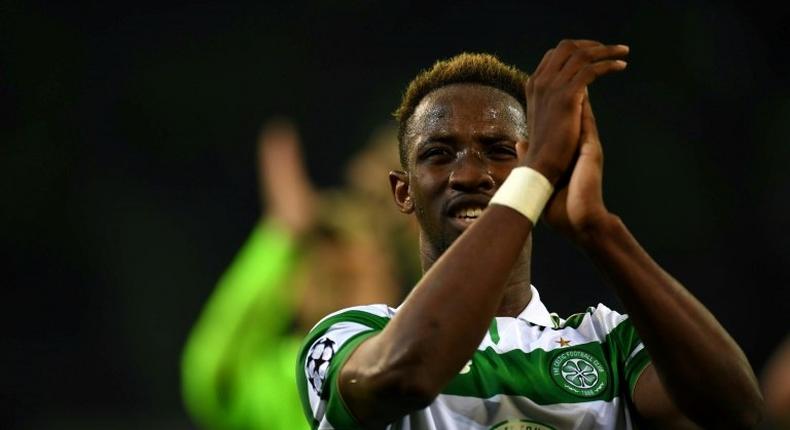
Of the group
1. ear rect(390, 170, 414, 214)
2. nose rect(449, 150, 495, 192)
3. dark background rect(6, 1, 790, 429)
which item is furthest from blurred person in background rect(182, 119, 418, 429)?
nose rect(449, 150, 495, 192)

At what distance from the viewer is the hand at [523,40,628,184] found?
277 cm

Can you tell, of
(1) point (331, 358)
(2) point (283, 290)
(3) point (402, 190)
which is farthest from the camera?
(2) point (283, 290)

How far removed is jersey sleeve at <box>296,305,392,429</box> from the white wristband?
0.48 m

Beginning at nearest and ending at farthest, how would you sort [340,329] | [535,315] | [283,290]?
[340,329], [535,315], [283,290]

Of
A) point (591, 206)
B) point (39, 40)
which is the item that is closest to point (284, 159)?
point (39, 40)

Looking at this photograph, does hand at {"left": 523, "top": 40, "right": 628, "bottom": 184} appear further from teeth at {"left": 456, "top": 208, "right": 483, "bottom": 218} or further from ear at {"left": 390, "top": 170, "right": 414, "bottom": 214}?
ear at {"left": 390, "top": 170, "right": 414, "bottom": 214}

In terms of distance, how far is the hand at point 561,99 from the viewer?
277 centimetres

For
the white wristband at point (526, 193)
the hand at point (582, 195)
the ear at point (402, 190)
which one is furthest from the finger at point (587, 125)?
the ear at point (402, 190)

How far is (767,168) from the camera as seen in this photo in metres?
7.47

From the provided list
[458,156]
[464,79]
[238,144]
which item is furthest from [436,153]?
[238,144]

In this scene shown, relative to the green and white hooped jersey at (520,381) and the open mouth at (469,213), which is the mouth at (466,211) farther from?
the green and white hooped jersey at (520,381)

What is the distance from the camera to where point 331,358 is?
2975 mm

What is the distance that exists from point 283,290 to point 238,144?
5.83 ft

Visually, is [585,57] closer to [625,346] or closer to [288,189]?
[625,346]
